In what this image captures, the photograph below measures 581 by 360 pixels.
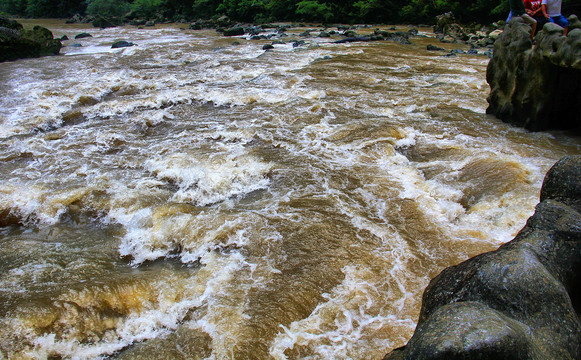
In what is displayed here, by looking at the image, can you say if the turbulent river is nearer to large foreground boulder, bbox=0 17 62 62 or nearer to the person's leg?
the person's leg

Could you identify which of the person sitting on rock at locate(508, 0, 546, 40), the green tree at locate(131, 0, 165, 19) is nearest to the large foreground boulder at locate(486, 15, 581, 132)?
the person sitting on rock at locate(508, 0, 546, 40)

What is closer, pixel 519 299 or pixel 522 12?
pixel 519 299

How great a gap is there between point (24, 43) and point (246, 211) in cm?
1668

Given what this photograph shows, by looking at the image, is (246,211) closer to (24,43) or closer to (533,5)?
(533,5)

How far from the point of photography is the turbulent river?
3318 mm

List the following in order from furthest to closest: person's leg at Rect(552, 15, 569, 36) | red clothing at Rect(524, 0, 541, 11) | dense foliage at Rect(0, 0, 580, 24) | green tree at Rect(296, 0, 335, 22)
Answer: green tree at Rect(296, 0, 335, 22), dense foliage at Rect(0, 0, 580, 24), red clothing at Rect(524, 0, 541, 11), person's leg at Rect(552, 15, 569, 36)

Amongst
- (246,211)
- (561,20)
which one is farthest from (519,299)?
(561,20)

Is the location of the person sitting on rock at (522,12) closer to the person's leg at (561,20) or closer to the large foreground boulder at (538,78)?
the large foreground boulder at (538,78)

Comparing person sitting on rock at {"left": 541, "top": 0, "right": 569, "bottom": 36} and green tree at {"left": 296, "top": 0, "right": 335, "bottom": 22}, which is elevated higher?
green tree at {"left": 296, "top": 0, "right": 335, "bottom": 22}

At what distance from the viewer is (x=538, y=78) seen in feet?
21.2

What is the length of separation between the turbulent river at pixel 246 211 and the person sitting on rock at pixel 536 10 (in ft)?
6.53

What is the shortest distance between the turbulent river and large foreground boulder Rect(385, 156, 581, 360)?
4.00 ft

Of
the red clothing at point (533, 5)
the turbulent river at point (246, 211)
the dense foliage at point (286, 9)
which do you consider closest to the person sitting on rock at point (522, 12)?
the red clothing at point (533, 5)

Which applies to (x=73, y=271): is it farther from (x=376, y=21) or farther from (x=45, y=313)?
(x=376, y=21)
